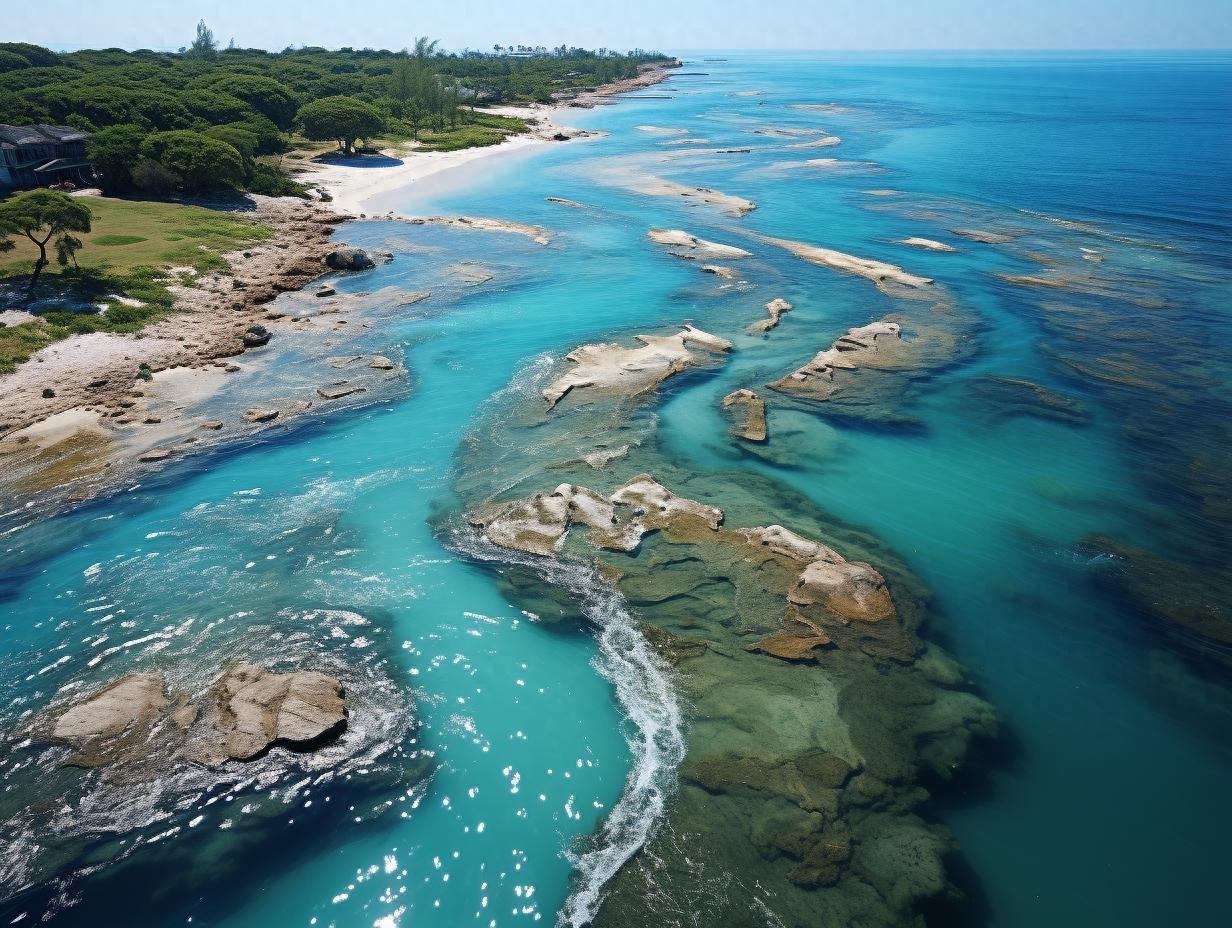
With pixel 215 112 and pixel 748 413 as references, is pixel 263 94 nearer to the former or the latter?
pixel 215 112

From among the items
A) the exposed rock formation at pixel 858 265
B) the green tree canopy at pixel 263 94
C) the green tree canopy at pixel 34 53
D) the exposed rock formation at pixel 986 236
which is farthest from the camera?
the green tree canopy at pixel 34 53

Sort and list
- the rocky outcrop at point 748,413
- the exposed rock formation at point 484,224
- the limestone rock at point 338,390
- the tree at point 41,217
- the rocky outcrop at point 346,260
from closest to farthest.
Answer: the rocky outcrop at point 748,413 < the limestone rock at point 338,390 < the tree at point 41,217 < the rocky outcrop at point 346,260 < the exposed rock formation at point 484,224

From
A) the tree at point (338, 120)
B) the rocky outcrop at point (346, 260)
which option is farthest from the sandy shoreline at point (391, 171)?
the rocky outcrop at point (346, 260)

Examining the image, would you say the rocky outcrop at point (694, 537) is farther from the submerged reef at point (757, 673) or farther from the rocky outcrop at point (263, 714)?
the rocky outcrop at point (263, 714)

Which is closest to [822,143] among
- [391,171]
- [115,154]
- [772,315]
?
[391,171]

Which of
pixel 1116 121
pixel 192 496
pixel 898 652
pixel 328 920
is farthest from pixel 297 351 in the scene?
pixel 1116 121

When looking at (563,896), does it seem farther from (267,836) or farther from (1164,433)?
(1164,433)

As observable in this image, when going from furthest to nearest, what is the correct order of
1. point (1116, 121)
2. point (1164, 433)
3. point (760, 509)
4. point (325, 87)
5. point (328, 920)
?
point (1116, 121) → point (325, 87) → point (1164, 433) → point (760, 509) → point (328, 920)
